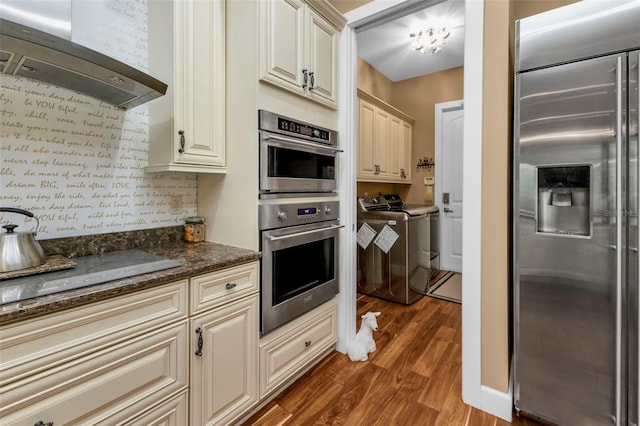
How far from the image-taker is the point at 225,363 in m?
1.37

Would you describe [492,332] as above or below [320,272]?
below

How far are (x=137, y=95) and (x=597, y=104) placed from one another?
2.05m

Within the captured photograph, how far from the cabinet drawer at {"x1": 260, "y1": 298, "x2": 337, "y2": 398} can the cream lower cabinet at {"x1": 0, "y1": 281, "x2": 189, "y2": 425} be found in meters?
0.47

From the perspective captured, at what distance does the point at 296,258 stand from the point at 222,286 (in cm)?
51

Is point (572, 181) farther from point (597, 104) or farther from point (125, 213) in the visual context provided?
point (125, 213)

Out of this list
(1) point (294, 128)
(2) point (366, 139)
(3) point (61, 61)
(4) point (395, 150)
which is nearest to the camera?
(3) point (61, 61)

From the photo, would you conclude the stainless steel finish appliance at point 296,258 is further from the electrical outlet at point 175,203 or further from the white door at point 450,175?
the white door at point 450,175

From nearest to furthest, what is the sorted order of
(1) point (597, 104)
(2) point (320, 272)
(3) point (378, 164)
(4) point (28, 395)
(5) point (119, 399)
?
(4) point (28, 395) → (5) point (119, 399) → (1) point (597, 104) → (2) point (320, 272) → (3) point (378, 164)

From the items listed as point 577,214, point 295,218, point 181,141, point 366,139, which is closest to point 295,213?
point 295,218

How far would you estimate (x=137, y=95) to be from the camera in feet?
4.41

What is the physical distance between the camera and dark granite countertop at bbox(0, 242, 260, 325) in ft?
2.64

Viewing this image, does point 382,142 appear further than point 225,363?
Yes

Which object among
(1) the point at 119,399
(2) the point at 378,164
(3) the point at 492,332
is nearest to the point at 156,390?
(1) the point at 119,399

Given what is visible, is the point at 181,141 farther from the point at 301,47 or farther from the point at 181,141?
the point at 301,47
